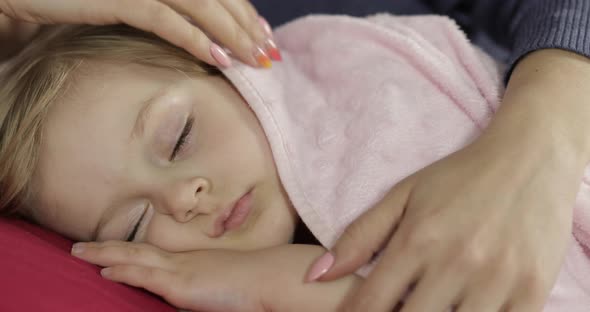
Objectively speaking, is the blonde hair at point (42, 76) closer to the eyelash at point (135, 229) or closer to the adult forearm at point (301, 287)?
the eyelash at point (135, 229)

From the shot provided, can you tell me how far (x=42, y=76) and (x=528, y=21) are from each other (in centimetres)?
99

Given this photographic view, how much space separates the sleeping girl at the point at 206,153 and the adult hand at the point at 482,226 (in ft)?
0.38

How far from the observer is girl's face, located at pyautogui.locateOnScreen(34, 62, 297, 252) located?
102 cm

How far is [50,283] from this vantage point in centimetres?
79

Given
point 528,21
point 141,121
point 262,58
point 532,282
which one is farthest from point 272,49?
point 532,282

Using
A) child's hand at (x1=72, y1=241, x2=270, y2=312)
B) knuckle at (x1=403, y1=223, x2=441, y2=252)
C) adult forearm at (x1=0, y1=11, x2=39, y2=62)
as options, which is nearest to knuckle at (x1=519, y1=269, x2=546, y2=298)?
knuckle at (x1=403, y1=223, x2=441, y2=252)

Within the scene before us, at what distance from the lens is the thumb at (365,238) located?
33.5 inches

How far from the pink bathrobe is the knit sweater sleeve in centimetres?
11

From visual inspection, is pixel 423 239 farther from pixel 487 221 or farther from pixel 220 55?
pixel 220 55

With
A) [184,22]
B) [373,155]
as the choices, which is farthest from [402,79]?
[184,22]

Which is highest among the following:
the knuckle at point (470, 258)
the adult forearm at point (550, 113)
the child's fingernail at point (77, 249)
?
the adult forearm at point (550, 113)

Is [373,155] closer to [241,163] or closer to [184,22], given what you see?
[241,163]

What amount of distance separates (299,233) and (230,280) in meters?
0.26

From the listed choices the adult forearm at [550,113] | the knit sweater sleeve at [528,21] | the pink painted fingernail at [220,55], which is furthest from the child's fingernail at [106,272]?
the knit sweater sleeve at [528,21]
